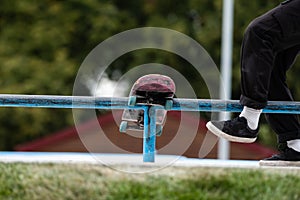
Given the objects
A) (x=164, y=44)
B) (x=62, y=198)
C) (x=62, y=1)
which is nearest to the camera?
(x=62, y=198)

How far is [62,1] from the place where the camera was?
28312 millimetres

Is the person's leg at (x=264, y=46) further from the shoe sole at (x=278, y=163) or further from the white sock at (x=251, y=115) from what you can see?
the shoe sole at (x=278, y=163)

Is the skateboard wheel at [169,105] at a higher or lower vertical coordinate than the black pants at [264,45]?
lower

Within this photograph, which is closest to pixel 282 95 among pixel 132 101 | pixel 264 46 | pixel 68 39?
pixel 264 46

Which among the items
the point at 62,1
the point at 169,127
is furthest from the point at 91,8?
the point at 169,127

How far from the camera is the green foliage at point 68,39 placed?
26.0 m

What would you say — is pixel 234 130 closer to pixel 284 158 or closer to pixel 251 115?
pixel 251 115

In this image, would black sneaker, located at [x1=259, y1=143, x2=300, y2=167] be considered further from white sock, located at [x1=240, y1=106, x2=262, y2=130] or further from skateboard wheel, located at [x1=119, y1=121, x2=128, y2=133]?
skateboard wheel, located at [x1=119, y1=121, x2=128, y2=133]

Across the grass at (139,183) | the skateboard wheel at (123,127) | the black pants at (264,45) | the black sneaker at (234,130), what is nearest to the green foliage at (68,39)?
the grass at (139,183)

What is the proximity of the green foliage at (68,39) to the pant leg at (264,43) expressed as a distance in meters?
20.2

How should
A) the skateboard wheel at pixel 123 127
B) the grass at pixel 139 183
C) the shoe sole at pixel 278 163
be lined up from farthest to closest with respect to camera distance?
the grass at pixel 139 183
the skateboard wheel at pixel 123 127
the shoe sole at pixel 278 163

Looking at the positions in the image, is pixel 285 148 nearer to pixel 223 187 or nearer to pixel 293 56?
pixel 293 56

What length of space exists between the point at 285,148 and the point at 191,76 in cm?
2071

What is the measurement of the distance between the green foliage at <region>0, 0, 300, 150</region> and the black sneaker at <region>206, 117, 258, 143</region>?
20012mm
